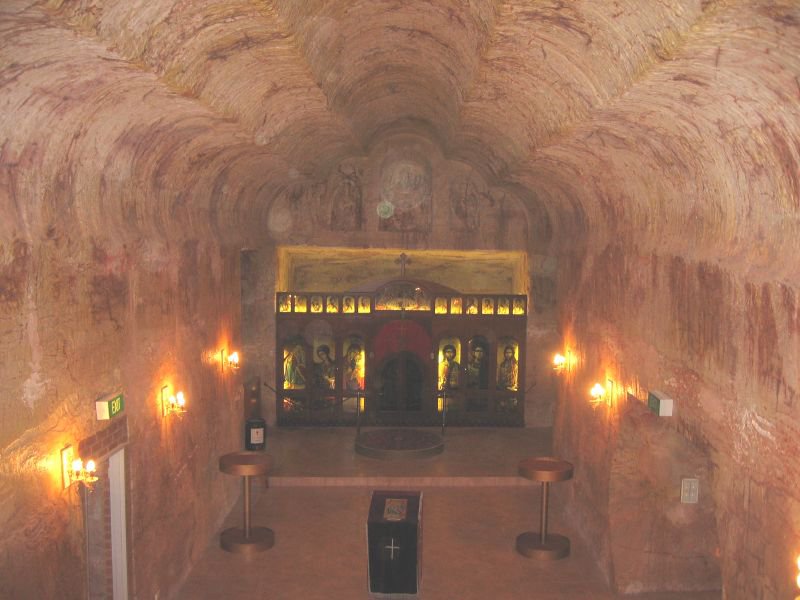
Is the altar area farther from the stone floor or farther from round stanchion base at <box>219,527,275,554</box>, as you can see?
round stanchion base at <box>219,527,275,554</box>

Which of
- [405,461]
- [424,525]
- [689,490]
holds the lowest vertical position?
[424,525]

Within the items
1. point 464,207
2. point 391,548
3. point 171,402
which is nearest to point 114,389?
point 171,402

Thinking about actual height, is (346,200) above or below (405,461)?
above

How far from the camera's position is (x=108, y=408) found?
6.94 metres

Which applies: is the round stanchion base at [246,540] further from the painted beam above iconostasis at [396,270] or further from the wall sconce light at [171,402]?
the painted beam above iconostasis at [396,270]

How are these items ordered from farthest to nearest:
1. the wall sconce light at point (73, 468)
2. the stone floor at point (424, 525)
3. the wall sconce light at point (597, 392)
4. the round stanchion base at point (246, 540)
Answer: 1. the round stanchion base at point (246, 540)
2. the wall sconce light at point (597, 392)
3. the stone floor at point (424, 525)
4. the wall sconce light at point (73, 468)

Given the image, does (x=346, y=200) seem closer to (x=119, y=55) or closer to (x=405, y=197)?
(x=405, y=197)

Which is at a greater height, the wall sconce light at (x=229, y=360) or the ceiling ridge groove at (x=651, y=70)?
the ceiling ridge groove at (x=651, y=70)

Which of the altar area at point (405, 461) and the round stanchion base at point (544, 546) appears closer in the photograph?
the round stanchion base at point (544, 546)

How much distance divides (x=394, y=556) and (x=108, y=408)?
386cm

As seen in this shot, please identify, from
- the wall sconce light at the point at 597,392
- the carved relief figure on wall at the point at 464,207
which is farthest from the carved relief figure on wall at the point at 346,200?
the wall sconce light at the point at 597,392

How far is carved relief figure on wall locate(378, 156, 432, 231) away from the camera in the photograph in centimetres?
1550

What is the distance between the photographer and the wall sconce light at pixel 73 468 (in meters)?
6.13

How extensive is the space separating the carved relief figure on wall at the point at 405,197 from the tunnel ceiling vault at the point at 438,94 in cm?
522
